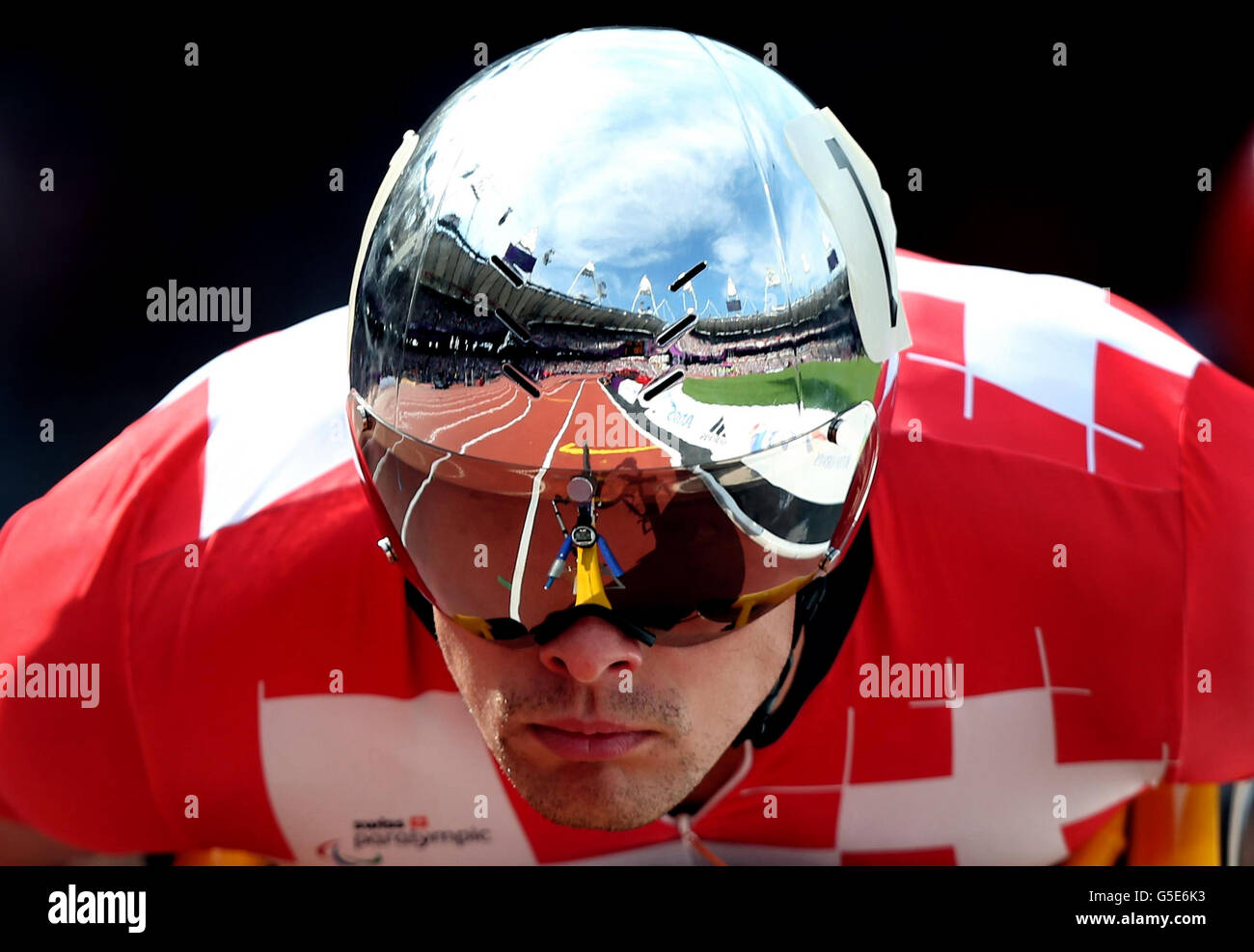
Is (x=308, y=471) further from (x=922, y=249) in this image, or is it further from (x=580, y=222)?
(x=922, y=249)

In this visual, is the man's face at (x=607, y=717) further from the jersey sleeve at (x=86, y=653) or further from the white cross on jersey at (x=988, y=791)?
the jersey sleeve at (x=86, y=653)

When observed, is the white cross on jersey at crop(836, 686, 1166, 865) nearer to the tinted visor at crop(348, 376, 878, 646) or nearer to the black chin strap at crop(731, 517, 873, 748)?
the black chin strap at crop(731, 517, 873, 748)

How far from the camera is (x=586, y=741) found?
137cm

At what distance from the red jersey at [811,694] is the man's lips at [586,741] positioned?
1.31 ft

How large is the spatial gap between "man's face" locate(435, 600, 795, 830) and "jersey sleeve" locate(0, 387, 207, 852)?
62 centimetres

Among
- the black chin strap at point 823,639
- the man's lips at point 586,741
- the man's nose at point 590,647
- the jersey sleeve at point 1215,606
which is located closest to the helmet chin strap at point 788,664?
the black chin strap at point 823,639

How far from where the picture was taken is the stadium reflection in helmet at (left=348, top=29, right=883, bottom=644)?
115cm

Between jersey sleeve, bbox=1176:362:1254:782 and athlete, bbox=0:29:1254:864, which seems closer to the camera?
athlete, bbox=0:29:1254:864

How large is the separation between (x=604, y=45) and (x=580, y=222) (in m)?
0.28

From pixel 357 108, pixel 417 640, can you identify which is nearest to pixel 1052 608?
pixel 417 640

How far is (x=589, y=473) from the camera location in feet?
3.81

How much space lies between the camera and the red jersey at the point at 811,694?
1799mm

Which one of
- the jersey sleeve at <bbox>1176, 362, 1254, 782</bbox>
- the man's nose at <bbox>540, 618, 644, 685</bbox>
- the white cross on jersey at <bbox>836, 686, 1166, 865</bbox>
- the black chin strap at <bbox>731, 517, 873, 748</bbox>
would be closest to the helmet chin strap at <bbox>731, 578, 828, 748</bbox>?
the black chin strap at <bbox>731, 517, 873, 748</bbox>

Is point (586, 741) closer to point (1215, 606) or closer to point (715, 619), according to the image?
point (715, 619)
